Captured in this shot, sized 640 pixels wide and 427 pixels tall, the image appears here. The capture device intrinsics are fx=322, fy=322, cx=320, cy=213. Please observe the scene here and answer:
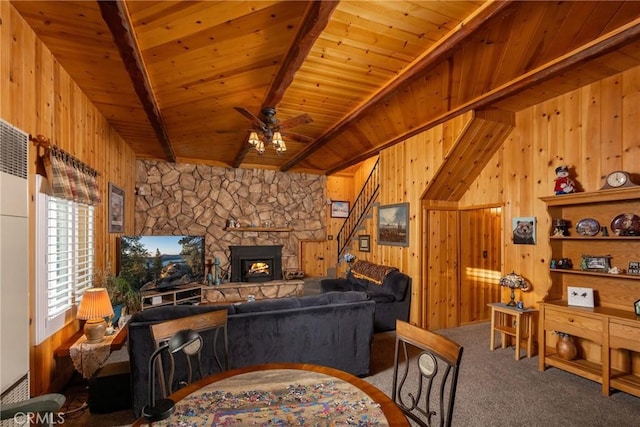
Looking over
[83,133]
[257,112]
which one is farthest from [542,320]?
[83,133]

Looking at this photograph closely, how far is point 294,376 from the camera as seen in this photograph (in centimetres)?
180

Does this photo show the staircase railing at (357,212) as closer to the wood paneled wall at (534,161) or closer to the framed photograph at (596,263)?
the wood paneled wall at (534,161)

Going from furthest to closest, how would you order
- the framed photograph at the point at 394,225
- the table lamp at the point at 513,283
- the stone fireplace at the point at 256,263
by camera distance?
1. the stone fireplace at the point at 256,263
2. the framed photograph at the point at 394,225
3. the table lamp at the point at 513,283

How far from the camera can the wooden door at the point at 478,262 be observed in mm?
5363

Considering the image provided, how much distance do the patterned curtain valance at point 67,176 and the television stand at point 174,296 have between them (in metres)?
2.66

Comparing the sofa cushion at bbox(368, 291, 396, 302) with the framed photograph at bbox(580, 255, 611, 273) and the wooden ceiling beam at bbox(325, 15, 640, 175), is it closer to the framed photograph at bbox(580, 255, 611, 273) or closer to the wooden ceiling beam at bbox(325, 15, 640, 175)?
the framed photograph at bbox(580, 255, 611, 273)

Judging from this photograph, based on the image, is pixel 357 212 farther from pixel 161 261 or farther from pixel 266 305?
pixel 266 305

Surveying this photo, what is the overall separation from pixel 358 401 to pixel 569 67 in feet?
11.0

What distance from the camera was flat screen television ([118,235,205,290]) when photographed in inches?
212

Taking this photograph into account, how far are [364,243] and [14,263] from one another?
5.36m

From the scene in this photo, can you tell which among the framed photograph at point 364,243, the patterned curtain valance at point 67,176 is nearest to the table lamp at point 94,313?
the patterned curtain valance at point 67,176

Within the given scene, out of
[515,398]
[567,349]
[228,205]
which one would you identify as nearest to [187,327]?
[515,398]

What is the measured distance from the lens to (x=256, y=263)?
7.33 metres

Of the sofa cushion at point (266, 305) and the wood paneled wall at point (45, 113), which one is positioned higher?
the wood paneled wall at point (45, 113)
